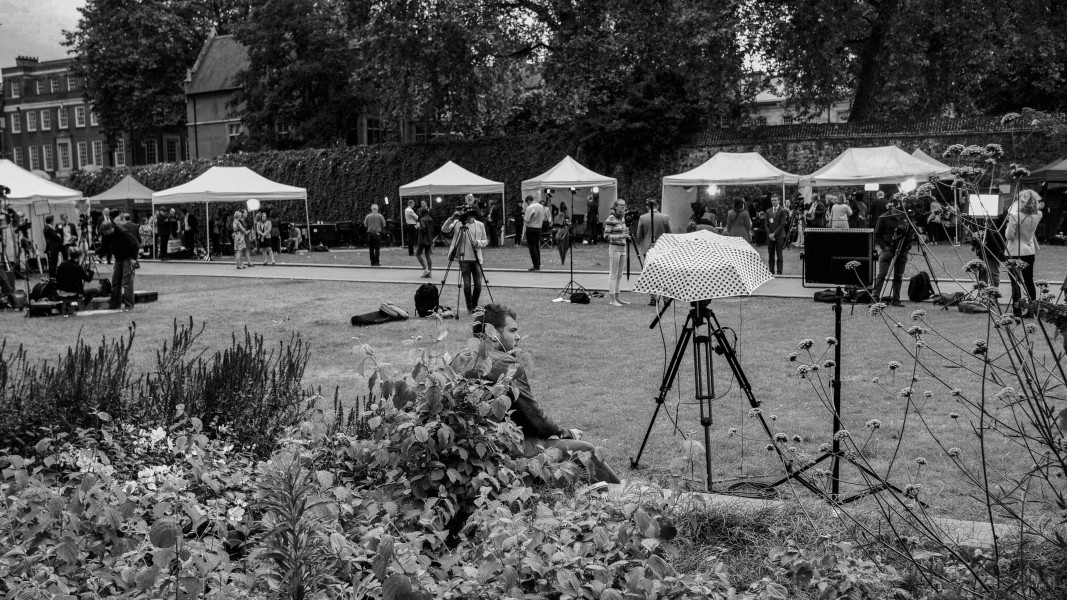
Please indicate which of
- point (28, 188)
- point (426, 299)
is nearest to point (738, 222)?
point (426, 299)

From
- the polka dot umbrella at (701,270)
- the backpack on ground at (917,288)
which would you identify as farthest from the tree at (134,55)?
the polka dot umbrella at (701,270)

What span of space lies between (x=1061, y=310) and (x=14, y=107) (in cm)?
10001

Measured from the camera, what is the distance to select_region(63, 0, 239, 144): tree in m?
59.7

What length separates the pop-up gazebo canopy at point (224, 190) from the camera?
1063 inches

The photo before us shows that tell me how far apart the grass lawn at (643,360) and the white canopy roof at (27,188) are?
6.31 meters

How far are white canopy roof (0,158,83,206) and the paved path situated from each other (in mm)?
2902

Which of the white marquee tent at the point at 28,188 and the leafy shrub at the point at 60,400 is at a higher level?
the white marquee tent at the point at 28,188

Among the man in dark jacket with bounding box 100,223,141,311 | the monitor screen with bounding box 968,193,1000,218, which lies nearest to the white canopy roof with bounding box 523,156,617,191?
the monitor screen with bounding box 968,193,1000,218

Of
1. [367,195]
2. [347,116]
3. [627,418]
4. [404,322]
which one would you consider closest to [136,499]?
[627,418]

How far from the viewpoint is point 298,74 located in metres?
45.2

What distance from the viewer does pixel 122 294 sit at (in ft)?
53.1

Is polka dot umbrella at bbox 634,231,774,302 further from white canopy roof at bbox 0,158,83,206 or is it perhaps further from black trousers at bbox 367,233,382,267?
white canopy roof at bbox 0,158,83,206

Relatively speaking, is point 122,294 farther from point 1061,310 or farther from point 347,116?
point 347,116

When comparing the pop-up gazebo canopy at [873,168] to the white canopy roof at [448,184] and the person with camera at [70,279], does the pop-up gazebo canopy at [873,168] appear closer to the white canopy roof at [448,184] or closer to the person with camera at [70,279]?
the white canopy roof at [448,184]
